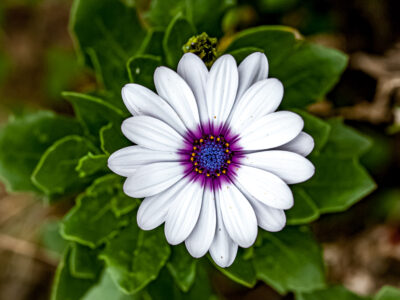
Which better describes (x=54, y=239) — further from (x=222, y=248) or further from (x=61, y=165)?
(x=222, y=248)

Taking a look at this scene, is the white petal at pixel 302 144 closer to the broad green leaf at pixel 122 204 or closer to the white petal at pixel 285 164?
the white petal at pixel 285 164

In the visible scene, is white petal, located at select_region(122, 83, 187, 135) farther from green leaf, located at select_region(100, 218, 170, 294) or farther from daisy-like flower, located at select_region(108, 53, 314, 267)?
green leaf, located at select_region(100, 218, 170, 294)

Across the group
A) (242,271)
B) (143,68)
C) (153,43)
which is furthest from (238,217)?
(153,43)

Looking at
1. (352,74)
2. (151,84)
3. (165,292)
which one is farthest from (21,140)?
(352,74)

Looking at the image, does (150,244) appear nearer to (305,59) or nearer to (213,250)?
(213,250)

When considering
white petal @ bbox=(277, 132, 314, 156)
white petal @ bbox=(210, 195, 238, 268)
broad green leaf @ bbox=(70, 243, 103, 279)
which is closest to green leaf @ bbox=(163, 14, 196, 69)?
white petal @ bbox=(277, 132, 314, 156)
